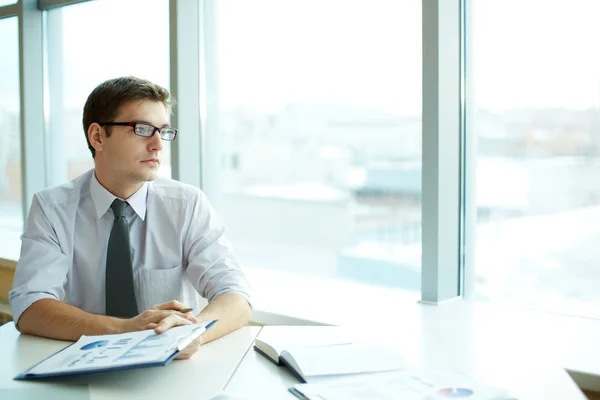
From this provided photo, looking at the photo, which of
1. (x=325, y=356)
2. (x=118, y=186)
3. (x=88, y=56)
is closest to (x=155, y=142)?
(x=118, y=186)

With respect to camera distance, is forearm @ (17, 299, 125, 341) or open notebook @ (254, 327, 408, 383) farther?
forearm @ (17, 299, 125, 341)

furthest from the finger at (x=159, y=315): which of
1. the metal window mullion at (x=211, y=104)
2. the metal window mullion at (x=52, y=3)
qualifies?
the metal window mullion at (x=52, y=3)

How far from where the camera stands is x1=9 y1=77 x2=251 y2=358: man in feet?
6.42

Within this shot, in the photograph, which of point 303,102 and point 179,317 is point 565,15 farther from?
point 179,317

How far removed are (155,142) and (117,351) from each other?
33.0 inches

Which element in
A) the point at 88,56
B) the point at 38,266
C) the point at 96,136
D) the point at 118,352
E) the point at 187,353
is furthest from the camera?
the point at 88,56

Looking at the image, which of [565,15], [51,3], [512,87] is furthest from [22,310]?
[51,3]

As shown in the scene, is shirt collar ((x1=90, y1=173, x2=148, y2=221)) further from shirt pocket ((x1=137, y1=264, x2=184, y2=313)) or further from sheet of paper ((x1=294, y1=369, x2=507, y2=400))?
sheet of paper ((x1=294, y1=369, x2=507, y2=400))

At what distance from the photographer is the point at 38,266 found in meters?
1.86

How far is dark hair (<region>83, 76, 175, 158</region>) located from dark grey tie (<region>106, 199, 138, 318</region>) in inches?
14.0

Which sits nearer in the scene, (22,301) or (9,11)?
(22,301)

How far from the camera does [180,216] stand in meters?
2.08

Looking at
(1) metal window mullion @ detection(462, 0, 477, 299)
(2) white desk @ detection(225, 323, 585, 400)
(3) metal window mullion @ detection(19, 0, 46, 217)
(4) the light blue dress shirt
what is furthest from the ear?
(3) metal window mullion @ detection(19, 0, 46, 217)

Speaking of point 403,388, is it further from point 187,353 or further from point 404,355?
point 187,353
